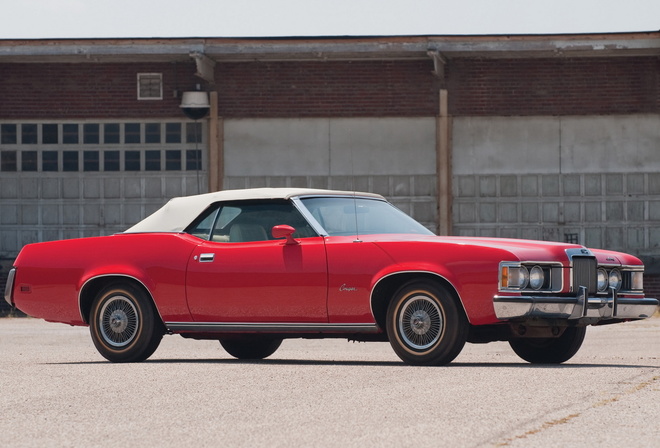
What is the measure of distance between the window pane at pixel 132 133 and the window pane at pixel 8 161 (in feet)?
7.40

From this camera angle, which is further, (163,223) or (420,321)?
(163,223)

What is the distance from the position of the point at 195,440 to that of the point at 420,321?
4108mm

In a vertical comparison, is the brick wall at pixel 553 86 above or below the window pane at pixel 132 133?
above

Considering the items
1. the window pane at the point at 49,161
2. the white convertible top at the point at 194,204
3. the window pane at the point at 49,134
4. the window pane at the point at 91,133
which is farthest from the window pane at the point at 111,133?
the white convertible top at the point at 194,204

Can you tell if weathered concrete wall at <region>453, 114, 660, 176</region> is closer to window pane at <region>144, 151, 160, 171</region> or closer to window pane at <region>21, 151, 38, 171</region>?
window pane at <region>144, 151, 160, 171</region>

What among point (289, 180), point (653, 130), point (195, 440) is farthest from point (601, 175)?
point (195, 440)

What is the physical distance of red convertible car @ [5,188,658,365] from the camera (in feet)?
33.7

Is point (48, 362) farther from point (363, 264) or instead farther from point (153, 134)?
point (153, 134)

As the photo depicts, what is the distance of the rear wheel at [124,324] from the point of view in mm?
11555

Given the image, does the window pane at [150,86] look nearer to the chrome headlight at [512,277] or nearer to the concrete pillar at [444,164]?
the concrete pillar at [444,164]

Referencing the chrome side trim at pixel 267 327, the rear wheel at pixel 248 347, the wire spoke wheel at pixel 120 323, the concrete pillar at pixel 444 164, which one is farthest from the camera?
the concrete pillar at pixel 444 164

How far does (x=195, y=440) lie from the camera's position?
6.55 m

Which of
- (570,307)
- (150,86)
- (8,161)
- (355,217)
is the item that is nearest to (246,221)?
(355,217)

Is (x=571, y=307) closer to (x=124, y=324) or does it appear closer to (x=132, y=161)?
(x=124, y=324)
